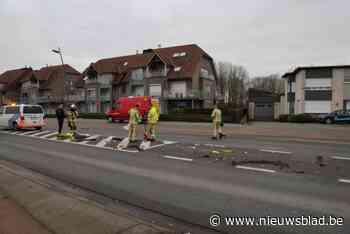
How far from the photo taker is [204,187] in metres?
5.58

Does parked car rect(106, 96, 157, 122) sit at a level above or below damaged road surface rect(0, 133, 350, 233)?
above

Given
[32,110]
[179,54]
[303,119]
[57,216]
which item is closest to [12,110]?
[32,110]

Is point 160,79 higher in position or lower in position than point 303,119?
higher

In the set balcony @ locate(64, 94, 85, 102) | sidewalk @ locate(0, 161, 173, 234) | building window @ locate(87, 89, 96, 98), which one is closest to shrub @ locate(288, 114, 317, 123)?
sidewalk @ locate(0, 161, 173, 234)

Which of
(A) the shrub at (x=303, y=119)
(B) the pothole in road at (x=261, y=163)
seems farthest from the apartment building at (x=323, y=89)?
(B) the pothole in road at (x=261, y=163)

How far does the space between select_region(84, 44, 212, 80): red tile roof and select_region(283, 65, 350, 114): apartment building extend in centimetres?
1553

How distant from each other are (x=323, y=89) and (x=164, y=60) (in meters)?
23.2

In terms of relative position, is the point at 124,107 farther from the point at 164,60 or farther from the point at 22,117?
the point at 164,60

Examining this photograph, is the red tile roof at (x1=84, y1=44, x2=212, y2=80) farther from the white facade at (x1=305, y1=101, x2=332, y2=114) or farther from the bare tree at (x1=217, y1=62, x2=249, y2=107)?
the bare tree at (x1=217, y1=62, x2=249, y2=107)

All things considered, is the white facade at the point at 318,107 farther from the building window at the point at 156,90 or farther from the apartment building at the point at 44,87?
the apartment building at the point at 44,87

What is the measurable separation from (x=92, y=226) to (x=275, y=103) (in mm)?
42593

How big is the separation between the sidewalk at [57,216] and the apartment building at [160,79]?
34318 mm

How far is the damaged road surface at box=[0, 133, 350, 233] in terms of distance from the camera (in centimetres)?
424

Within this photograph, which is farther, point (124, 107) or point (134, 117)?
point (124, 107)
